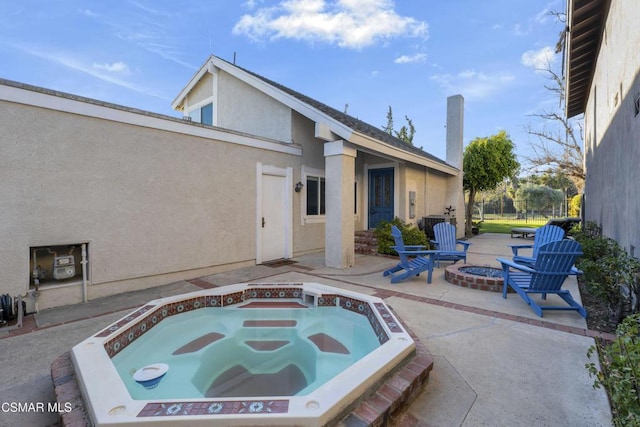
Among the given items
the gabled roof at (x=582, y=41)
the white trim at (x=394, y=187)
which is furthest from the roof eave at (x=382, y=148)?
the gabled roof at (x=582, y=41)

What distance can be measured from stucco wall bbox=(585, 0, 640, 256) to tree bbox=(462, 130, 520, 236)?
30.2ft

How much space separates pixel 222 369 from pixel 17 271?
376cm

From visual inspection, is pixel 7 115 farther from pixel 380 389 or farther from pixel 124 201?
pixel 380 389

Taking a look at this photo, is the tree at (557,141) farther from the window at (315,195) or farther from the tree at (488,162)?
the window at (315,195)

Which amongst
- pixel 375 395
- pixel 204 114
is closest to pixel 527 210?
pixel 204 114

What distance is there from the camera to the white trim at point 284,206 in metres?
8.14

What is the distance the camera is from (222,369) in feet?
11.7

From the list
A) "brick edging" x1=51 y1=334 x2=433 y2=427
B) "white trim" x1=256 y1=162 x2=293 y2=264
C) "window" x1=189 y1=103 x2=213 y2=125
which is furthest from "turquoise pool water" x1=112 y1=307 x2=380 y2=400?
"window" x1=189 y1=103 x2=213 y2=125

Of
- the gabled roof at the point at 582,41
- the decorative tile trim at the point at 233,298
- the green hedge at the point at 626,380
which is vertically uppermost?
the gabled roof at the point at 582,41

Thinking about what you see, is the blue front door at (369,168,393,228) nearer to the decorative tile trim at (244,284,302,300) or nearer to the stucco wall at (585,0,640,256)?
the stucco wall at (585,0,640,256)

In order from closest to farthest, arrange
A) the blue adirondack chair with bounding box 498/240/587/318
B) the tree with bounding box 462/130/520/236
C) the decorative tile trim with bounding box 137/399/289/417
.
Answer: the decorative tile trim with bounding box 137/399/289/417 → the blue adirondack chair with bounding box 498/240/587/318 → the tree with bounding box 462/130/520/236

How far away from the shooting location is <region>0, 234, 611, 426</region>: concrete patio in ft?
7.91

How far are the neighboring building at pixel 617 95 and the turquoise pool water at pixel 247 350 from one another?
14.1 feet

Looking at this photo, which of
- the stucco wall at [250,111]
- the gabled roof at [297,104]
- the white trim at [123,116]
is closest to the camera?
the white trim at [123,116]
